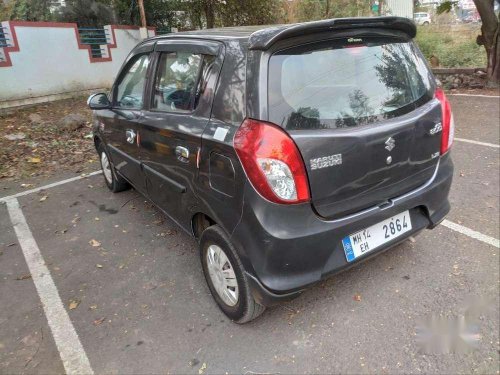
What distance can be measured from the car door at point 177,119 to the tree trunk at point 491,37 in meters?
8.54

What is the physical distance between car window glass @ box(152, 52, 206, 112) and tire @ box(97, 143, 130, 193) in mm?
1710

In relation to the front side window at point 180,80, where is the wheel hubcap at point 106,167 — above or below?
below

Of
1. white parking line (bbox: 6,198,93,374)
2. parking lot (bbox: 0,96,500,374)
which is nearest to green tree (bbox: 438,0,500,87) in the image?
parking lot (bbox: 0,96,500,374)

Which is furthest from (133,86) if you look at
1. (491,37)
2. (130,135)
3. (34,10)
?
(34,10)

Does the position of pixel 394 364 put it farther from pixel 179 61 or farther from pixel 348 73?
pixel 179 61

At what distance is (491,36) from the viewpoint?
885 centimetres

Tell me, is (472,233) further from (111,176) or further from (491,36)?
(491,36)

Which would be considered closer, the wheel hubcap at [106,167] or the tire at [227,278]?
the tire at [227,278]

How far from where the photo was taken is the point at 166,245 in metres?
3.45

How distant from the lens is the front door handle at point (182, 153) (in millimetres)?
2469

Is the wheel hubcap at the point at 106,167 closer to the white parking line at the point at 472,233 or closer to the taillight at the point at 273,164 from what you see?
the taillight at the point at 273,164

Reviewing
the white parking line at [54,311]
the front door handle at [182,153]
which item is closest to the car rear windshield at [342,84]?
the front door handle at [182,153]

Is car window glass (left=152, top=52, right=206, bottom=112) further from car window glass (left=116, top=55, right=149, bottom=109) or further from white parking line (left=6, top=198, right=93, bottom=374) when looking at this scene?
white parking line (left=6, top=198, right=93, bottom=374)

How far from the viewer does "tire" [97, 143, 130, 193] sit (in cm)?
444
